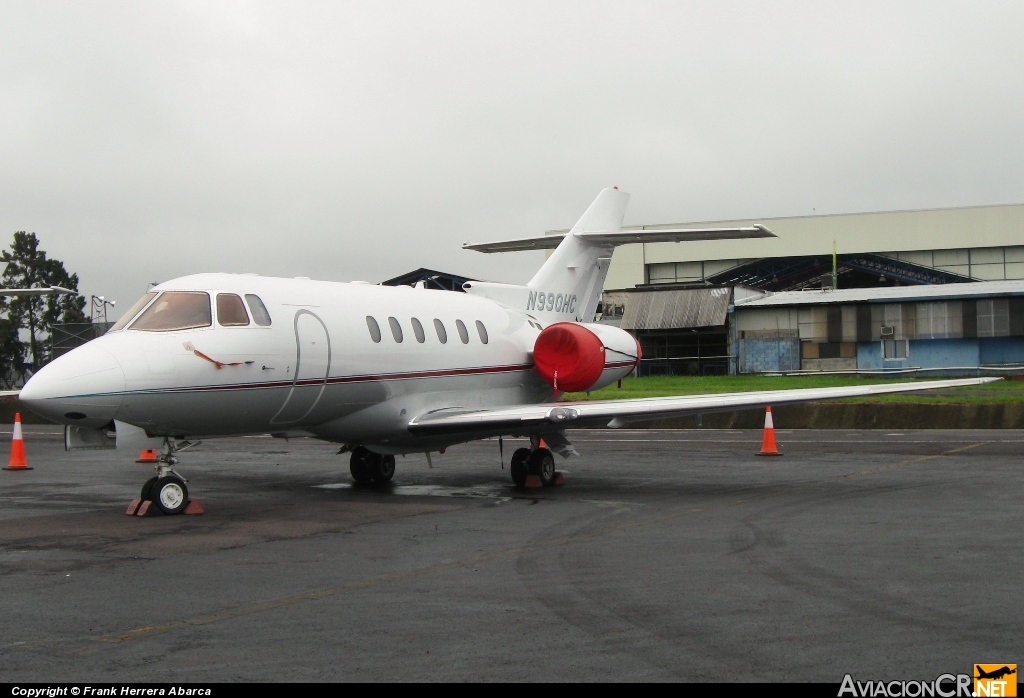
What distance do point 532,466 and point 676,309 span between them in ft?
112

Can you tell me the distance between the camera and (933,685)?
5195 mm

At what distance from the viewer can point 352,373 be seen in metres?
13.7

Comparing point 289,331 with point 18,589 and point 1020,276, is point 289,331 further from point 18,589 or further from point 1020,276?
point 1020,276

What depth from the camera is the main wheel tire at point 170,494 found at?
38.9 feet

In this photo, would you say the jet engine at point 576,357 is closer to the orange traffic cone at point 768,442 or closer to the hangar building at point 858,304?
the orange traffic cone at point 768,442

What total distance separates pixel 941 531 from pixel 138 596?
7368mm

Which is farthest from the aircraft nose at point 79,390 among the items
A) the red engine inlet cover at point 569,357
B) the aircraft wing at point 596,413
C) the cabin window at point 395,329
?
the red engine inlet cover at point 569,357

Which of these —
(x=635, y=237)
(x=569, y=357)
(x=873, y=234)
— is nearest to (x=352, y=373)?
(x=569, y=357)

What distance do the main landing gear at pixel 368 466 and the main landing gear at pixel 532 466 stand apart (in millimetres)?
1963

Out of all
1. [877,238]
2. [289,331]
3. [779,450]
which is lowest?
[779,450]

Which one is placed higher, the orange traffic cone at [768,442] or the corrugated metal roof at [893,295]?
the corrugated metal roof at [893,295]

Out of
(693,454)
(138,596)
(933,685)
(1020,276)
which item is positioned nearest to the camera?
(933,685)

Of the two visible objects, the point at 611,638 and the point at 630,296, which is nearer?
the point at 611,638

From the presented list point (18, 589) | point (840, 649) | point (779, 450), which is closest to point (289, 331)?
point (18, 589)
